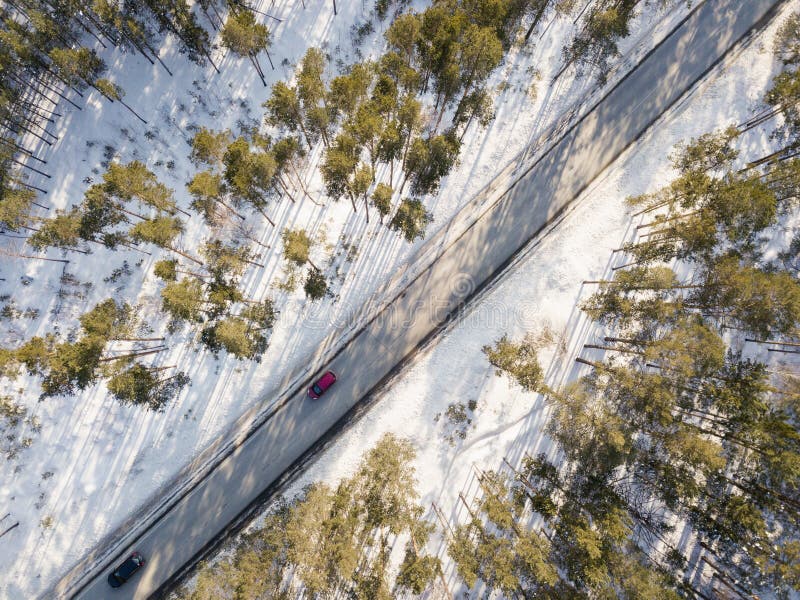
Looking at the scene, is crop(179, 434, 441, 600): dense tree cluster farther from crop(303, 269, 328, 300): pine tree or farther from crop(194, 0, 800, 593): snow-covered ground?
crop(303, 269, 328, 300): pine tree

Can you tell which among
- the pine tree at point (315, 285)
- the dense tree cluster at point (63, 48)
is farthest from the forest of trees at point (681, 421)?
the dense tree cluster at point (63, 48)

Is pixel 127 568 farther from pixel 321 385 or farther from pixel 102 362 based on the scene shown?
pixel 321 385

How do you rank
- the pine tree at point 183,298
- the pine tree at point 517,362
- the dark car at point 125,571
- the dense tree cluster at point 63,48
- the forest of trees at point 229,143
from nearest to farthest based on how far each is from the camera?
the pine tree at point 183,298, the forest of trees at point 229,143, the dense tree cluster at point 63,48, the pine tree at point 517,362, the dark car at point 125,571

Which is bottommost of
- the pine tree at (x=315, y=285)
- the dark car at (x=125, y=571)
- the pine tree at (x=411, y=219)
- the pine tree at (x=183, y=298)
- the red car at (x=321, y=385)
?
the dark car at (x=125, y=571)

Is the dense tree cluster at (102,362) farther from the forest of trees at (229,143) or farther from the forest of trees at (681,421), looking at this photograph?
the forest of trees at (681,421)

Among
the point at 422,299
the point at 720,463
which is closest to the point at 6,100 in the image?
the point at 422,299

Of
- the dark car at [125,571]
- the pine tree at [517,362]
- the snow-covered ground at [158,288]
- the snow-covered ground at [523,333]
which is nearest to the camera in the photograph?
the pine tree at [517,362]

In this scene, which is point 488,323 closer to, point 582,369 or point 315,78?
point 582,369
